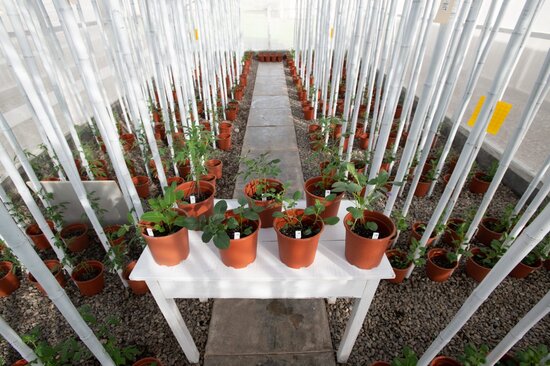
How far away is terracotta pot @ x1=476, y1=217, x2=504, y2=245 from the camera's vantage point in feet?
7.93

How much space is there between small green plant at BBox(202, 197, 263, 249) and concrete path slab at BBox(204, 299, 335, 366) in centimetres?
100

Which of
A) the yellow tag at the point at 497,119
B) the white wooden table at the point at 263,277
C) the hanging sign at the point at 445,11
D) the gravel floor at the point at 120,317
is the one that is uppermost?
the hanging sign at the point at 445,11

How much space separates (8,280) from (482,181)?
14.8 ft

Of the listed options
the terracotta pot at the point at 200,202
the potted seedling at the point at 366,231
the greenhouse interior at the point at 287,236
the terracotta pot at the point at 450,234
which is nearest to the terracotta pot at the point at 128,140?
the greenhouse interior at the point at 287,236

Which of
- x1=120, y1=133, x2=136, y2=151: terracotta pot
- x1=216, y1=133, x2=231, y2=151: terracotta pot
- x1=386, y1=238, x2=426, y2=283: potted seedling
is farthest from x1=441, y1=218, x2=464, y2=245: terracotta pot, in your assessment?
x1=120, y1=133, x2=136, y2=151: terracotta pot

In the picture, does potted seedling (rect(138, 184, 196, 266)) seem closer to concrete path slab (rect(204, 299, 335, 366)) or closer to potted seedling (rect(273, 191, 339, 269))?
potted seedling (rect(273, 191, 339, 269))

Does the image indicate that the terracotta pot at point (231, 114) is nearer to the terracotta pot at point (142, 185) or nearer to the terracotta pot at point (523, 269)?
the terracotta pot at point (142, 185)

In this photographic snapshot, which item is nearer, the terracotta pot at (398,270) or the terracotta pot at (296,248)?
the terracotta pot at (296,248)

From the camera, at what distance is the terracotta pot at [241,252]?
4.07ft

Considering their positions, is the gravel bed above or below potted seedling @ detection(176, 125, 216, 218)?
below

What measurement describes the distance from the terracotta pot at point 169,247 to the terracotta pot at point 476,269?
2.22m

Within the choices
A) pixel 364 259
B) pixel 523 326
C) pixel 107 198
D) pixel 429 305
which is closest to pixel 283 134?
pixel 107 198

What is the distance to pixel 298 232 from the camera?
1242mm

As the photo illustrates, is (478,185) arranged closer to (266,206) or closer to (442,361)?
(442,361)
